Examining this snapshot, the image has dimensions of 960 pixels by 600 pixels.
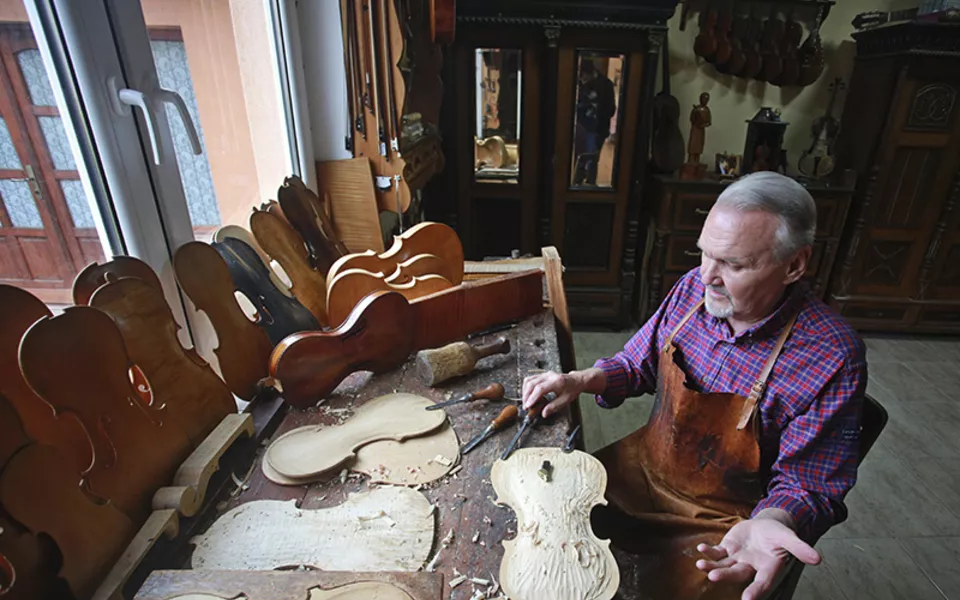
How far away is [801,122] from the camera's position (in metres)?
3.81

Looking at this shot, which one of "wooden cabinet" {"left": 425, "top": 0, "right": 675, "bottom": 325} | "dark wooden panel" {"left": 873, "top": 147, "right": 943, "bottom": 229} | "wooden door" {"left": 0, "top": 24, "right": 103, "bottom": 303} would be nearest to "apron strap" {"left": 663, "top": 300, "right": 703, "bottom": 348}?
"wooden door" {"left": 0, "top": 24, "right": 103, "bottom": 303}

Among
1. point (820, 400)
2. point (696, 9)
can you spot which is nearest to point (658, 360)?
point (820, 400)

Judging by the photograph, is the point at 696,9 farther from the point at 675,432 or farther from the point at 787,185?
the point at 675,432

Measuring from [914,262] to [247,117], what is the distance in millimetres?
4395

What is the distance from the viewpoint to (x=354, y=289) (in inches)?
59.7

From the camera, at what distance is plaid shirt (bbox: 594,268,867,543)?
1.11m

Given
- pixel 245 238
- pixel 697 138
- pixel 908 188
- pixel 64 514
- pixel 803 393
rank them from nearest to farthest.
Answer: pixel 64 514, pixel 803 393, pixel 245 238, pixel 908 188, pixel 697 138

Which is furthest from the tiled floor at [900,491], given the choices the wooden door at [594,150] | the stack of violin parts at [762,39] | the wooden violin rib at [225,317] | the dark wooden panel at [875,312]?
the stack of violin parts at [762,39]

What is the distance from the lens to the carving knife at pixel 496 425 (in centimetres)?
111

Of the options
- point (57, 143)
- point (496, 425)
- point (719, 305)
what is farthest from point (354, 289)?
point (719, 305)

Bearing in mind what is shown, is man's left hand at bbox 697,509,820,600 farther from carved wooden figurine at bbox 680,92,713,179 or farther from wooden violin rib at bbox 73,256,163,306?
carved wooden figurine at bbox 680,92,713,179

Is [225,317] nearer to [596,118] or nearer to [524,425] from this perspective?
[524,425]

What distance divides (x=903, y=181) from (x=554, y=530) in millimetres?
3932

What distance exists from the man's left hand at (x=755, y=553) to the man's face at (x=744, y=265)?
1.61 ft
